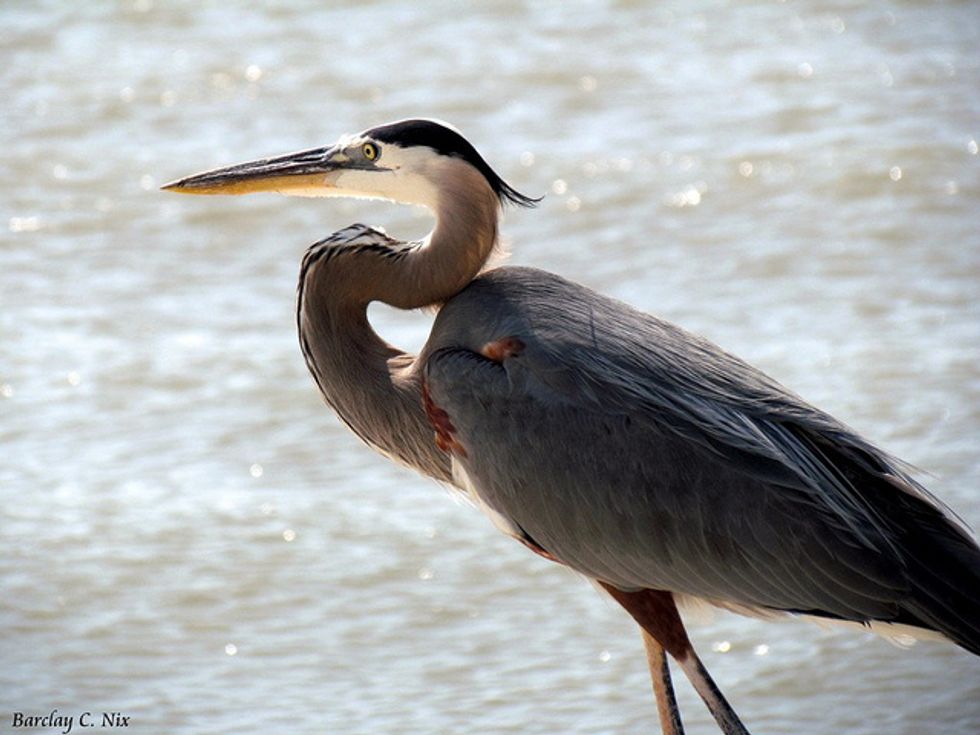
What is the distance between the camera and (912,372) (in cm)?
730

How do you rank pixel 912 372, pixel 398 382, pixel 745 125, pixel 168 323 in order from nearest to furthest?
pixel 398 382 → pixel 912 372 → pixel 168 323 → pixel 745 125

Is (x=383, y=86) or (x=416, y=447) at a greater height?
(x=416, y=447)

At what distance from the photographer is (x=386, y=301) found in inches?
198

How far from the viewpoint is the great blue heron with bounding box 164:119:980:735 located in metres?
4.46

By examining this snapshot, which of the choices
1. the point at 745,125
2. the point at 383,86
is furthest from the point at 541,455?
the point at 383,86

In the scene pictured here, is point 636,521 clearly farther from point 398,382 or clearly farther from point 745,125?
point 745,125

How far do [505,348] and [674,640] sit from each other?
0.89 metres

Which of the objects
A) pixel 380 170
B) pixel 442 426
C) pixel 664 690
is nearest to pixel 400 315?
pixel 380 170

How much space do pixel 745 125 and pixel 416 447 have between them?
5.57m

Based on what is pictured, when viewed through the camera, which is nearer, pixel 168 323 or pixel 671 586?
pixel 671 586

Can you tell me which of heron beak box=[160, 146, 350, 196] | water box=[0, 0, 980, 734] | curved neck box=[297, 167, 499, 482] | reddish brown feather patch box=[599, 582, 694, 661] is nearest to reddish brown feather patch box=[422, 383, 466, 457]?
curved neck box=[297, 167, 499, 482]

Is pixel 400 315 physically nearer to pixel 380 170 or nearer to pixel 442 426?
pixel 380 170

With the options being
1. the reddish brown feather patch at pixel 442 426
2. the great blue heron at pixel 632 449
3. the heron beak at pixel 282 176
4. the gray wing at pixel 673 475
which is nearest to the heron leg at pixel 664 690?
the great blue heron at pixel 632 449


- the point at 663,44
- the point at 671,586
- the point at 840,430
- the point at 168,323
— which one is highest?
the point at 840,430
